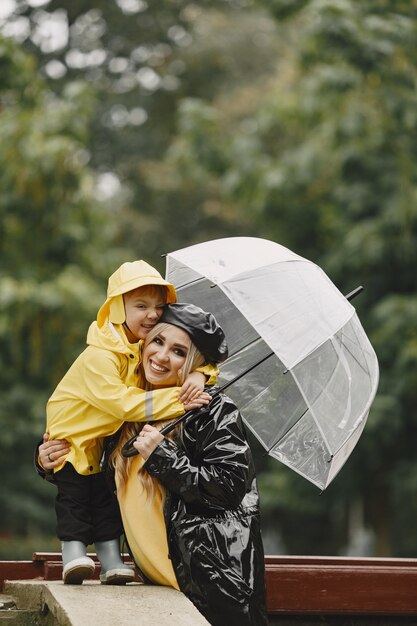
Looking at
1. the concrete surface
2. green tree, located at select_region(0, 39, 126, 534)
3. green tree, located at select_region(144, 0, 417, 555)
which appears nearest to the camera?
the concrete surface

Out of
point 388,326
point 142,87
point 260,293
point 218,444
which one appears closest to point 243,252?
point 260,293

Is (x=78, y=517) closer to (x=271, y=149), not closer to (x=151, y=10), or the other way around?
(x=271, y=149)

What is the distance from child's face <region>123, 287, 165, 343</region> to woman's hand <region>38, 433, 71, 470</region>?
1.70ft

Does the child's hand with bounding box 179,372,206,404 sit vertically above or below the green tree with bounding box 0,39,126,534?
above

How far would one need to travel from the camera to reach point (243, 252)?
5.02 metres

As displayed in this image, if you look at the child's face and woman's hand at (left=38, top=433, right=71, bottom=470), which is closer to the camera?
woman's hand at (left=38, top=433, right=71, bottom=470)

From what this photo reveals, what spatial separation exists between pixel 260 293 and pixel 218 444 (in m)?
0.95

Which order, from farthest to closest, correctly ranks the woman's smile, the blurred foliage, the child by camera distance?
1. the blurred foliage
2. the woman's smile
3. the child

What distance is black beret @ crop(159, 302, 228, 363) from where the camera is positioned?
14.1 feet

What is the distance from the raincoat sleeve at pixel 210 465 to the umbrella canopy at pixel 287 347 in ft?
2.14

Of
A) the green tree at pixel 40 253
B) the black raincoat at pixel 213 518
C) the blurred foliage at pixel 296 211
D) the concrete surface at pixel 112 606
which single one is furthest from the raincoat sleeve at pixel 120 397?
the green tree at pixel 40 253

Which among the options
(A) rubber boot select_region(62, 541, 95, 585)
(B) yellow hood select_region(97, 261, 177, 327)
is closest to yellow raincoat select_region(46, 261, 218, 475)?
(B) yellow hood select_region(97, 261, 177, 327)

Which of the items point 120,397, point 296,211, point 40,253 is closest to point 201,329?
point 120,397

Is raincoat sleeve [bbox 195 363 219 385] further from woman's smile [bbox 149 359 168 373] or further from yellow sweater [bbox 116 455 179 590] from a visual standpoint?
yellow sweater [bbox 116 455 179 590]
